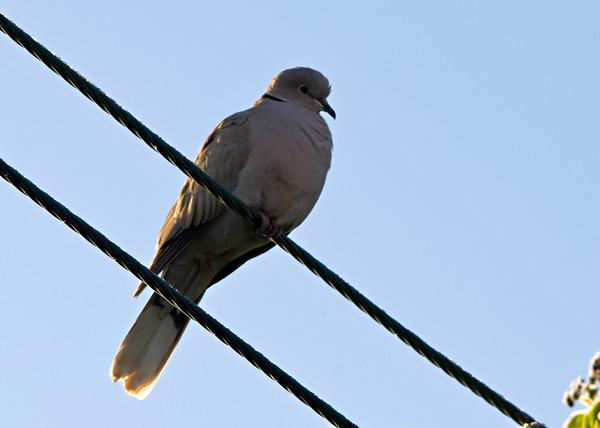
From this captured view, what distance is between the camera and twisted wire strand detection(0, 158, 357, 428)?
2785 millimetres

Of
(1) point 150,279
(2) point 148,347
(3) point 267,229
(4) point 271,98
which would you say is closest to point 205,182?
(1) point 150,279

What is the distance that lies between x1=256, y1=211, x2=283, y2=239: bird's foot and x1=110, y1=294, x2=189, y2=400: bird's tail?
2.36 ft

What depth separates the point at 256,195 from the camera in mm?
5070

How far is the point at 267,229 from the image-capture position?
194 inches

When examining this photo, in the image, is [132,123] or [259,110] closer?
[132,123]

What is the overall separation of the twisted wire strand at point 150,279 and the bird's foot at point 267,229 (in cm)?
190

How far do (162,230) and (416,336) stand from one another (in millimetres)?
2747

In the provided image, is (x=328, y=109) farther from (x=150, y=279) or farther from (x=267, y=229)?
(x=150, y=279)

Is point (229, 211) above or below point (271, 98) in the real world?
below

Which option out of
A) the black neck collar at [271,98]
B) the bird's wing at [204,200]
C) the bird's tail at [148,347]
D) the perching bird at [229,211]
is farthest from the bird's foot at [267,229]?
the black neck collar at [271,98]

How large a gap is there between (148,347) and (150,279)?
7.46 feet

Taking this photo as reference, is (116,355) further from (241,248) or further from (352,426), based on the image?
(352,426)

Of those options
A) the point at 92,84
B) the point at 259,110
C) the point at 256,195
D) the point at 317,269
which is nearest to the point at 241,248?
the point at 256,195

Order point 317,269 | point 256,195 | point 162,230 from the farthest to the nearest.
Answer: point 162,230 < point 256,195 < point 317,269
